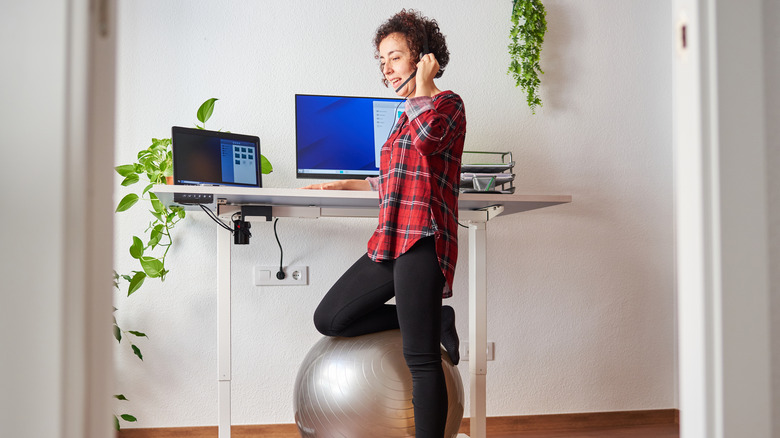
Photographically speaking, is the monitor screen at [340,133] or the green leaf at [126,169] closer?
the green leaf at [126,169]

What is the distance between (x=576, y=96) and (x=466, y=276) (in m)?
0.96

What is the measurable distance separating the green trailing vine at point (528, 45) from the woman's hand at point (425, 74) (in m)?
1.01

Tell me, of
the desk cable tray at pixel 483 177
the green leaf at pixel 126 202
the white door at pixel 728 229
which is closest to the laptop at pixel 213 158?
the green leaf at pixel 126 202

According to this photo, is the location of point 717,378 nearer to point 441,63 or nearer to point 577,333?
point 441,63

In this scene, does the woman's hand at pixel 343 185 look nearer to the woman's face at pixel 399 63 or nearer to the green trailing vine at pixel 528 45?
the woman's face at pixel 399 63

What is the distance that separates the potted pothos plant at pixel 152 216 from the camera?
77.4 inches

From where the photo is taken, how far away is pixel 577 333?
8.29 feet

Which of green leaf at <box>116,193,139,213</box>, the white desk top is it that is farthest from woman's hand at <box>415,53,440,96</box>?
green leaf at <box>116,193,139,213</box>

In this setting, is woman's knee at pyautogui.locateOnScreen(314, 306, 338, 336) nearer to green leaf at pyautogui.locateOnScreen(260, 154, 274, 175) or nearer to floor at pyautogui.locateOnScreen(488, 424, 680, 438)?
green leaf at pyautogui.locateOnScreen(260, 154, 274, 175)

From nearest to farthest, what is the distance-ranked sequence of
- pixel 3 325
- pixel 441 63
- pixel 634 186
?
1. pixel 3 325
2. pixel 441 63
3. pixel 634 186

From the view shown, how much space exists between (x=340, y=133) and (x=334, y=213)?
332mm

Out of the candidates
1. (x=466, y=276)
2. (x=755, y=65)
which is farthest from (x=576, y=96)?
(x=755, y=65)

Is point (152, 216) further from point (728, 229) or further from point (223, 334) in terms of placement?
point (728, 229)

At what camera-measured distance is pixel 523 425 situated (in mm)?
2439
